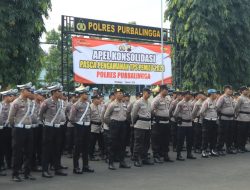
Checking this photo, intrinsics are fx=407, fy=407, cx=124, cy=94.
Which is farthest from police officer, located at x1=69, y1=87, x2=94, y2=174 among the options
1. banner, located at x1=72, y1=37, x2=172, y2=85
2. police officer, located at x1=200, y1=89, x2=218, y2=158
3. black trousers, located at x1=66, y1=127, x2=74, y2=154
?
banner, located at x1=72, y1=37, x2=172, y2=85

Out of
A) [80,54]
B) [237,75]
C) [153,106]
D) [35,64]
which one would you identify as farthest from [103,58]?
[237,75]

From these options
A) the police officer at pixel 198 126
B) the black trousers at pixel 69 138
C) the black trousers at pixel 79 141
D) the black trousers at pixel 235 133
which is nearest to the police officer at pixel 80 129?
the black trousers at pixel 79 141

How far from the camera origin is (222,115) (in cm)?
1161

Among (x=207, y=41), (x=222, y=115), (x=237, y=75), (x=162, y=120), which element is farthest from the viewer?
(x=237, y=75)

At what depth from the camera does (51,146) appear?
859 cm

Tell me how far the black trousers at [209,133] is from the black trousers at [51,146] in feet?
14.3

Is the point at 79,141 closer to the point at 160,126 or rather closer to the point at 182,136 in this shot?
the point at 160,126

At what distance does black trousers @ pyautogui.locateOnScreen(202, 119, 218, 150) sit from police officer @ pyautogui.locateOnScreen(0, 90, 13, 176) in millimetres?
5163

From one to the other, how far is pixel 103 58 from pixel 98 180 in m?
7.01

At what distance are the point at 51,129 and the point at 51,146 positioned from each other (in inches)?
14.7

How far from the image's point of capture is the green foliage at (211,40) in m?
17.5

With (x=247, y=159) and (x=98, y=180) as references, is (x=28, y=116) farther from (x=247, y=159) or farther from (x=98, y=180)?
(x=247, y=159)

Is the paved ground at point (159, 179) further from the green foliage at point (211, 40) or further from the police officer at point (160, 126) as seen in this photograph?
the green foliage at point (211, 40)

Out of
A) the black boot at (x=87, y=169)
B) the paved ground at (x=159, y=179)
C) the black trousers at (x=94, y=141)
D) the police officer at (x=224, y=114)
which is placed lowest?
the paved ground at (x=159, y=179)
